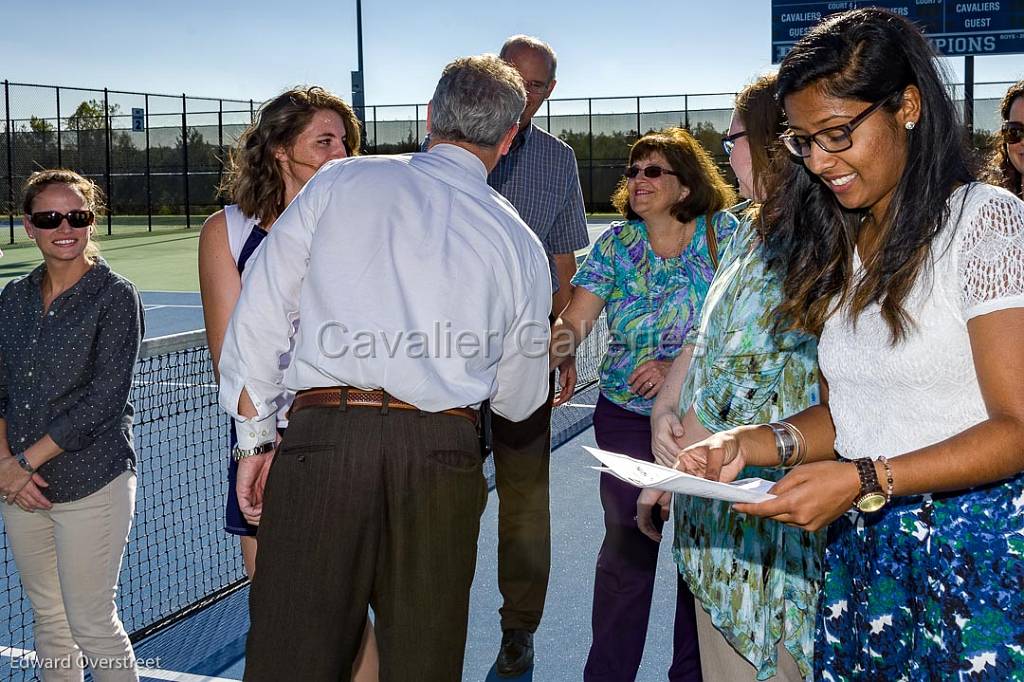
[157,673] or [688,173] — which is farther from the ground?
[688,173]

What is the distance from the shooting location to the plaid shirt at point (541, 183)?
475 centimetres

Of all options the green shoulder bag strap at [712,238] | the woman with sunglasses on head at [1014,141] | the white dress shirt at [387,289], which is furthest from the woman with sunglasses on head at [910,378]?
the woman with sunglasses on head at [1014,141]

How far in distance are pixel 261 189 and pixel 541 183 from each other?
5.39ft

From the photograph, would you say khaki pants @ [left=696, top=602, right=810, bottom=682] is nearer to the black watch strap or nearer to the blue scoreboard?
the black watch strap

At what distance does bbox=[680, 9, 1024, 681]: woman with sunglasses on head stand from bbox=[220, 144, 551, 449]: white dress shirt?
0.91 meters

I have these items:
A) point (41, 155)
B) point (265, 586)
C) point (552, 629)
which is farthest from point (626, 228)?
point (41, 155)

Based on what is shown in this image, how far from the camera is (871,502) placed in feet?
6.37

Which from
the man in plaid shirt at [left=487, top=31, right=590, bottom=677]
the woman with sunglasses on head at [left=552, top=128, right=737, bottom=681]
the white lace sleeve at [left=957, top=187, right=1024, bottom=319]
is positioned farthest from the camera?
the man in plaid shirt at [left=487, top=31, right=590, bottom=677]

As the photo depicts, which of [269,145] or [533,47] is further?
[533,47]

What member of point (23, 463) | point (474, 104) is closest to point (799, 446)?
point (474, 104)

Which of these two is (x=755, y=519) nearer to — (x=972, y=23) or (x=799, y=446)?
(x=799, y=446)

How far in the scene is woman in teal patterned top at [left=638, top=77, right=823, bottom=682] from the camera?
99.7 inches

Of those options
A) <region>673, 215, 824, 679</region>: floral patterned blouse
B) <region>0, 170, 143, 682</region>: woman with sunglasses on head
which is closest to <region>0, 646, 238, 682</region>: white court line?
<region>0, 170, 143, 682</region>: woman with sunglasses on head

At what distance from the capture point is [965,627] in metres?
1.93
